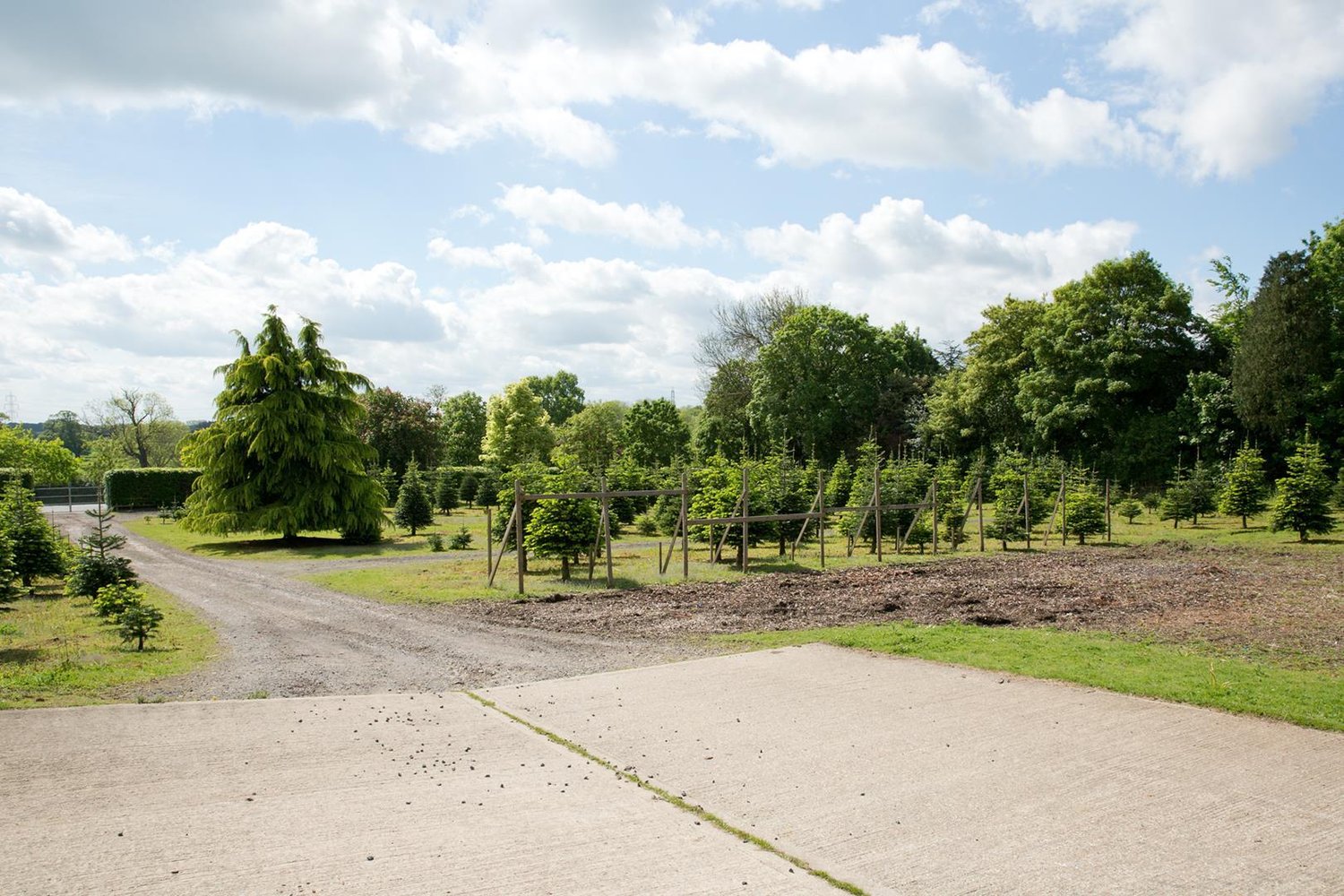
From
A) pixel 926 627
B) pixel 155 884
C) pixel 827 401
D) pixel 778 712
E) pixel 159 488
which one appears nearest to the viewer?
pixel 155 884

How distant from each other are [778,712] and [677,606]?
7.51 meters

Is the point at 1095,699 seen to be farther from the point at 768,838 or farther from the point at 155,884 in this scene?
the point at 155,884

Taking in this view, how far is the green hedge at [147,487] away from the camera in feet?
157

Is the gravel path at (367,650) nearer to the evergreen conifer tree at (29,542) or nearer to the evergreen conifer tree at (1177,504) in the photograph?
the evergreen conifer tree at (29,542)

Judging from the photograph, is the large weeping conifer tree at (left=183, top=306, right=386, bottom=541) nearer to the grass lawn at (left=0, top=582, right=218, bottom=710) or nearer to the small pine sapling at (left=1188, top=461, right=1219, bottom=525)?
the grass lawn at (left=0, top=582, right=218, bottom=710)

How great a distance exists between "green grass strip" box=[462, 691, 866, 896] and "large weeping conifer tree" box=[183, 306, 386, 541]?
23897 millimetres

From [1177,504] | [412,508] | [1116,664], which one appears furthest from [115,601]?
[1177,504]

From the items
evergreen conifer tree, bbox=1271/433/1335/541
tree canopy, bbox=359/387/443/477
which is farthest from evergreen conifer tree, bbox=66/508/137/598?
tree canopy, bbox=359/387/443/477

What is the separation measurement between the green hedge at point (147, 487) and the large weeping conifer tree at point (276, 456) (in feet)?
66.2

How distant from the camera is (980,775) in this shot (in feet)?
21.1

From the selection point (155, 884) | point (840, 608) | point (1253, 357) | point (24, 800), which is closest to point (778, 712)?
point (155, 884)

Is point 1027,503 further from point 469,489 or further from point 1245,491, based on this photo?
point 469,489

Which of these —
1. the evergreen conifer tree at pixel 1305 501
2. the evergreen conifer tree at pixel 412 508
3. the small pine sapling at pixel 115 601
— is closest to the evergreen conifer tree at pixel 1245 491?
the evergreen conifer tree at pixel 1305 501

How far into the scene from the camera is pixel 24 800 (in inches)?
228
